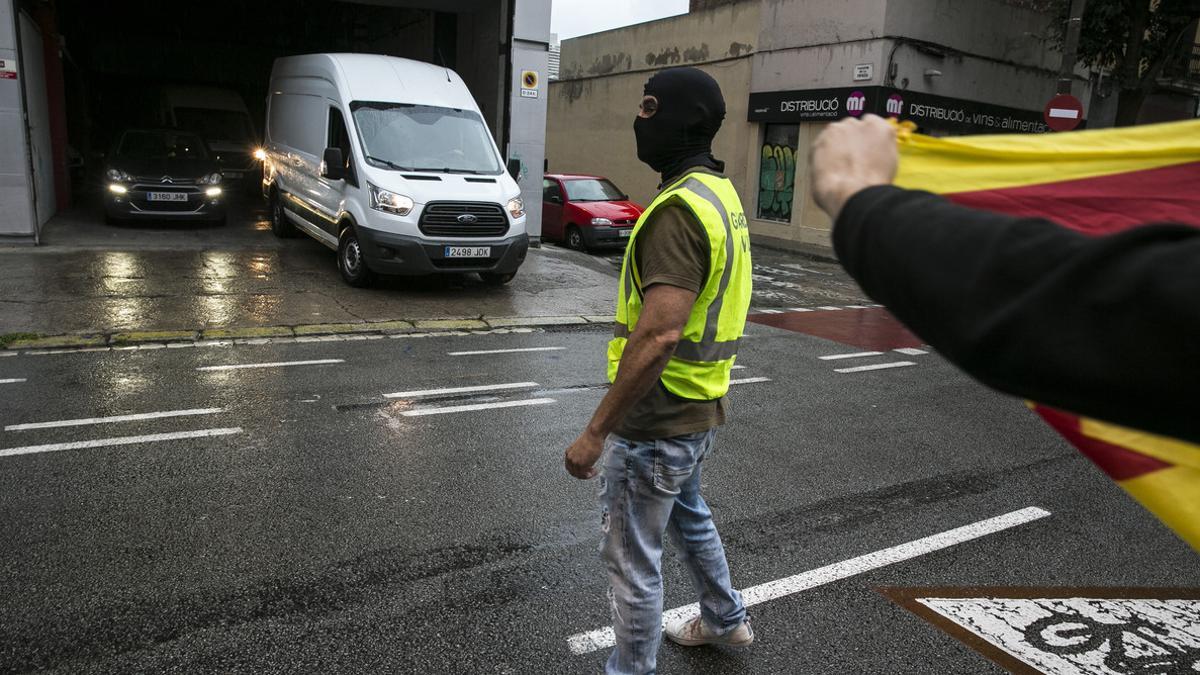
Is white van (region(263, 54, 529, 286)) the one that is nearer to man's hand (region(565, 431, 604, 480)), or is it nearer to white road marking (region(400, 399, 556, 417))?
white road marking (region(400, 399, 556, 417))

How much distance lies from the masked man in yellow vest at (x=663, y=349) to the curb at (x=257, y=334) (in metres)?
6.70

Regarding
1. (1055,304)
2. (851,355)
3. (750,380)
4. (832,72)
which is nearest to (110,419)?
(750,380)

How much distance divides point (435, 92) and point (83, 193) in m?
12.3

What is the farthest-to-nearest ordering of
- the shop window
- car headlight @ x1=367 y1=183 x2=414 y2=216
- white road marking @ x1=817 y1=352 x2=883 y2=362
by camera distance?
the shop window < car headlight @ x1=367 y1=183 x2=414 y2=216 < white road marking @ x1=817 y1=352 x2=883 y2=362

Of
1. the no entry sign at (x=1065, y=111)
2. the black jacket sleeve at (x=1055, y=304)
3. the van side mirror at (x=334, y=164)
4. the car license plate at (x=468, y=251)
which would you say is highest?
the no entry sign at (x=1065, y=111)

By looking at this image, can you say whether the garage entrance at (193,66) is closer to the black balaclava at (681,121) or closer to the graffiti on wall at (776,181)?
the graffiti on wall at (776,181)

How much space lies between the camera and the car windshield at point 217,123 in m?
20.8

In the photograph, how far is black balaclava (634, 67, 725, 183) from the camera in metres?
2.90

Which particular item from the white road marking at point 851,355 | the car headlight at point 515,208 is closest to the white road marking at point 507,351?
the white road marking at point 851,355

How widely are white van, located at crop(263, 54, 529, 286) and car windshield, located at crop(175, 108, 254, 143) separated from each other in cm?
900

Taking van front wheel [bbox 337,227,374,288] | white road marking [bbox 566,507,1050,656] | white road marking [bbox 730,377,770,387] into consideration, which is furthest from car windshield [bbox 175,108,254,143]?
white road marking [bbox 566,507,1050,656]

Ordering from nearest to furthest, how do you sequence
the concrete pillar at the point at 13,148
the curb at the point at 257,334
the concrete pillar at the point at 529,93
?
the curb at the point at 257,334
the concrete pillar at the point at 13,148
the concrete pillar at the point at 529,93

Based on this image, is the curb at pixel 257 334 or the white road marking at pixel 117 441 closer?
the white road marking at pixel 117 441

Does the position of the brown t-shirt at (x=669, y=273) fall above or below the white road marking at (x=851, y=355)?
above
